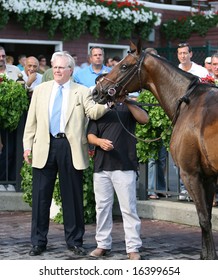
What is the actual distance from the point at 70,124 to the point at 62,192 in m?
0.75

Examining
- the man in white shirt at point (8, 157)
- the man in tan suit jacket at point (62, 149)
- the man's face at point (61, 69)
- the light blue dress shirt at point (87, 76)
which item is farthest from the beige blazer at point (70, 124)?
the light blue dress shirt at point (87, 76)

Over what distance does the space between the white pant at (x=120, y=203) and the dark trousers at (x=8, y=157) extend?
3171 millimetres

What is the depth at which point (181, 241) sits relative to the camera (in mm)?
7359

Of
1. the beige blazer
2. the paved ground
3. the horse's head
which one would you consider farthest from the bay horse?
the paved ground

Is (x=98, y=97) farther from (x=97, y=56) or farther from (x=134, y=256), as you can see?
(x=97, y=56)

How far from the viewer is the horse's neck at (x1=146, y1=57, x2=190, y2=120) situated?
245 inches

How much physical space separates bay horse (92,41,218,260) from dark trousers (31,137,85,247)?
0.80 metres

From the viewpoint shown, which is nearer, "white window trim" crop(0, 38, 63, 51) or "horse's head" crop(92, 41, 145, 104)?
"horse's head" crop(92, 41, 145, 104)

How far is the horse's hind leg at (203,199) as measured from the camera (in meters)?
5.95

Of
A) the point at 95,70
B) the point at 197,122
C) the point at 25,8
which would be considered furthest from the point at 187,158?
the point at 25,8

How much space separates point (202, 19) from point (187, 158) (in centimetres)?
1460

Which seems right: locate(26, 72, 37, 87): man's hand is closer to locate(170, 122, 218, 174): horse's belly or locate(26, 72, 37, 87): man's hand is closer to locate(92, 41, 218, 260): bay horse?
locate(92, 41, 218, 260): bay horse

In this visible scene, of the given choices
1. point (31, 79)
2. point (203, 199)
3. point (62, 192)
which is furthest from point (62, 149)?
point (31, 79)

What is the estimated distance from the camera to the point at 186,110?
6039mm
